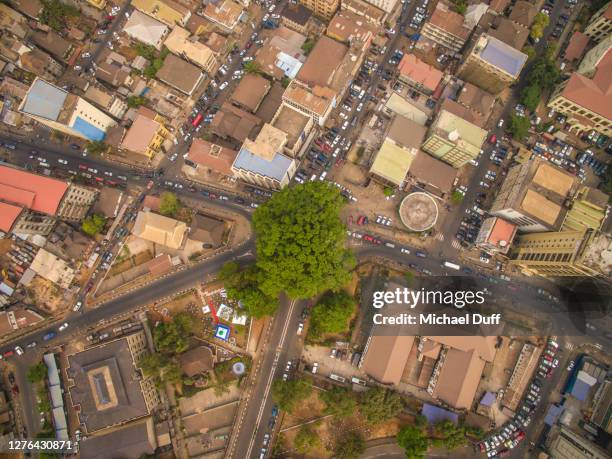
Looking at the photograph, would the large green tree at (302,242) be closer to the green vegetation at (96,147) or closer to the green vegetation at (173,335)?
the green vegetation at (173,335)

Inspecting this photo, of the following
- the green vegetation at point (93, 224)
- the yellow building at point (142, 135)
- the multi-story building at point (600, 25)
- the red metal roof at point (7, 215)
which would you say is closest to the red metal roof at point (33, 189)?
the red metal roof at point (7, 215)

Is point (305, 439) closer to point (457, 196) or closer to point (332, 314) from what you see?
point (332, 314)

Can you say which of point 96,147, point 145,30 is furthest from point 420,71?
point 96,147

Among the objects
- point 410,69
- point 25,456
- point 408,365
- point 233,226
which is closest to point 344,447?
point 408,365

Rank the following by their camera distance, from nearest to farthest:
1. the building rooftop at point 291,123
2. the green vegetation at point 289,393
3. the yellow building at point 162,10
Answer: the green vegetation at point 289,393 → the building rooftop at point 291,123 → the yellow building at point 162,10

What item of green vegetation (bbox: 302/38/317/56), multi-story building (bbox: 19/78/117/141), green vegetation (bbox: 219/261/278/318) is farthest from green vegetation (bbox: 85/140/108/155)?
green vegetation (bbox: 302/38/317/56)

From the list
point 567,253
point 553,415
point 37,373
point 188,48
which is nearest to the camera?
point 567,253
